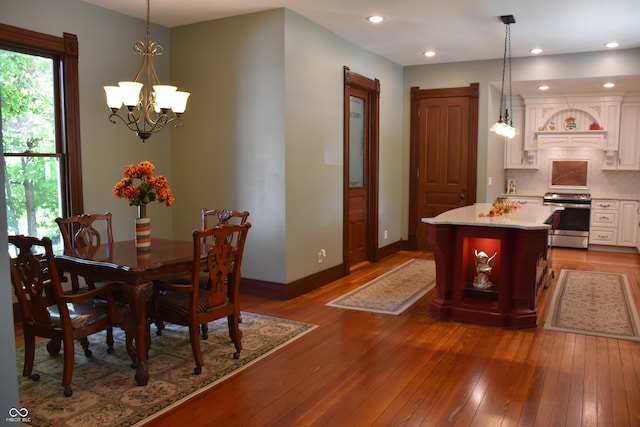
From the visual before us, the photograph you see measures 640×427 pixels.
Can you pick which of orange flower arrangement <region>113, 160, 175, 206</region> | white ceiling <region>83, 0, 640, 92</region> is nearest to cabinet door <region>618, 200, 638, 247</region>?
white ceiling <region>83, 0, 640, 92</region>

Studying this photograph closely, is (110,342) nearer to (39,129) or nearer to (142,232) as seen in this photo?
(142,232)

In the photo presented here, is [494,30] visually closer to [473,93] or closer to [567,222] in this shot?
[473,93]

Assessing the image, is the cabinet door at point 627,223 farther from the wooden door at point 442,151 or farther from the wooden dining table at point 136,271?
the wooden dining table at point 136,271

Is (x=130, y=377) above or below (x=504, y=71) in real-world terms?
below

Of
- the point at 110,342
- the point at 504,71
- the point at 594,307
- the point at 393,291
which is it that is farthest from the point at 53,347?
the point at 504,71

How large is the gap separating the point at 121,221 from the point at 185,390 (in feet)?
8.50

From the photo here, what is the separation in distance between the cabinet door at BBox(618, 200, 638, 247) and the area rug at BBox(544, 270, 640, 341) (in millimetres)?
1851

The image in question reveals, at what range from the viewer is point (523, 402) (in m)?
2.92

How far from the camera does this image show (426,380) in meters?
3.23

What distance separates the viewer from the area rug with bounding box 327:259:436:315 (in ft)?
16.1

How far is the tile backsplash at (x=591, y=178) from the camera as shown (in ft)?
26.8

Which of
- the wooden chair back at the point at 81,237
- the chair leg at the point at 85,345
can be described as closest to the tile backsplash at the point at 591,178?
the wooden chair back at the point at 81,237

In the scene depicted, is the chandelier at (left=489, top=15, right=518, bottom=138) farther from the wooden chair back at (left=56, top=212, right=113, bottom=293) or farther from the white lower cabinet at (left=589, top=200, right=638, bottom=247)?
the wooden chair back at (left=56, top=212, right=113, bottom=293)

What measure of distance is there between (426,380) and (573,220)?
19.5 feet
